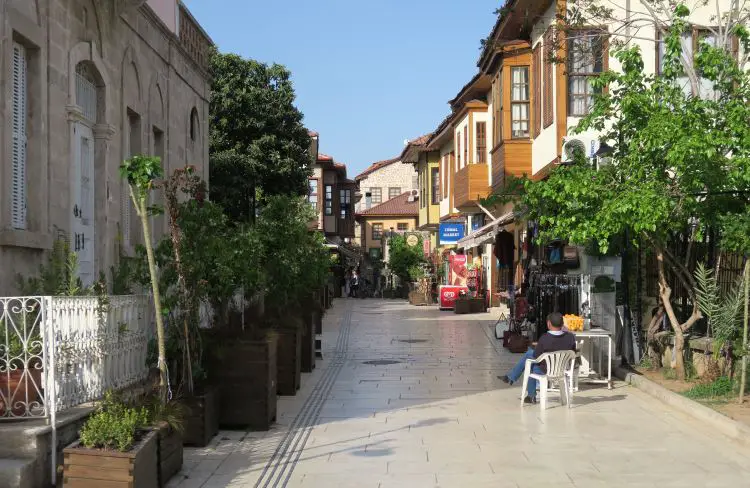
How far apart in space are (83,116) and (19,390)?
5707 mm

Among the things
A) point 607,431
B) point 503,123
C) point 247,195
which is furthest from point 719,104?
point 247,195

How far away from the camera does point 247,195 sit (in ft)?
112

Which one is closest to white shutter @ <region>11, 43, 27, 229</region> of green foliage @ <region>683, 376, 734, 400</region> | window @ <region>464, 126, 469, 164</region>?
green foliage @ <region>683, 376, 734, 400</region>

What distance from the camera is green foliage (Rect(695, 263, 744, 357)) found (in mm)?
Result: 12312

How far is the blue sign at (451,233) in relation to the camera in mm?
39344

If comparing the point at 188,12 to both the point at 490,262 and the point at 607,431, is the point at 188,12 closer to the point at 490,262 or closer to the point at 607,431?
the point at 607,431

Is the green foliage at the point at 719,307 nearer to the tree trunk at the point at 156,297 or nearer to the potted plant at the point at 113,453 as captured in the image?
the tree trunk at the point at 156,297

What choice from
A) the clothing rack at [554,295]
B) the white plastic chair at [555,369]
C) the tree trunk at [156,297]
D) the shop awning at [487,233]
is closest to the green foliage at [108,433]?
the tree trunk at [156,297]

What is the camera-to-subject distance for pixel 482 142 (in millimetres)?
34188

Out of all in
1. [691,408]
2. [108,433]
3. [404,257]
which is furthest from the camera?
[404,257]

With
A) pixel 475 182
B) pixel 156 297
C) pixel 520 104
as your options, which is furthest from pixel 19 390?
pixel 475 182

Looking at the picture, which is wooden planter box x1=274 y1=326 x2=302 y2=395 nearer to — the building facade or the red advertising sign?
the red advertising sign

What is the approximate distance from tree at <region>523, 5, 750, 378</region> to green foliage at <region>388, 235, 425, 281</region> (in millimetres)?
38138

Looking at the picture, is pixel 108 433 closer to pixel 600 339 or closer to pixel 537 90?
pixel 600 339
